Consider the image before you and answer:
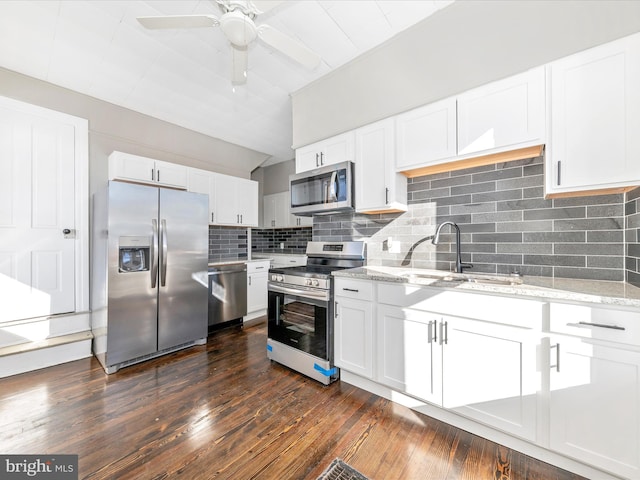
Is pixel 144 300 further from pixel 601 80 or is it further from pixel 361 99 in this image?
pixel 601 80

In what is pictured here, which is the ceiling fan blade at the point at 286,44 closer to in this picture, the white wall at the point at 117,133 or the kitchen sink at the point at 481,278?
the kitchen sink at the point at 481,278

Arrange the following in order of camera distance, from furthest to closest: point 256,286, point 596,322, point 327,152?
point 256,286 → point 327,152 → point 596,322

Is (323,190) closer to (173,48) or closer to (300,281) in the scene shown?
(300,281)

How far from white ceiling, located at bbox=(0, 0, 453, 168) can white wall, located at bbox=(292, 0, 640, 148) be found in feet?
0.45

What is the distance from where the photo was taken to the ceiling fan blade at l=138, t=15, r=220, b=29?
1.60 metres

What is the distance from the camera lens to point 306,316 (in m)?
2.45

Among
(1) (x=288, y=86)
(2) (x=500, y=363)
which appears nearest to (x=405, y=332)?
(2) (x=500, y=363)

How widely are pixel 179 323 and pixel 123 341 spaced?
0.53m

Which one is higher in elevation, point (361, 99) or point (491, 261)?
point (361, 99)

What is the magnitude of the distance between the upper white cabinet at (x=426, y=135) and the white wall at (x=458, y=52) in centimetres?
9

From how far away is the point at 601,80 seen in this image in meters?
1.54

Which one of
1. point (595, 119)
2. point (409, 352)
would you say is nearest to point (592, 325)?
point (409, 352)

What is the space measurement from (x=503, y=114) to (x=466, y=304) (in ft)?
4.37

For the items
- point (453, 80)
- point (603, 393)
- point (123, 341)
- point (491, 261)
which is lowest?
point (123, 341)
